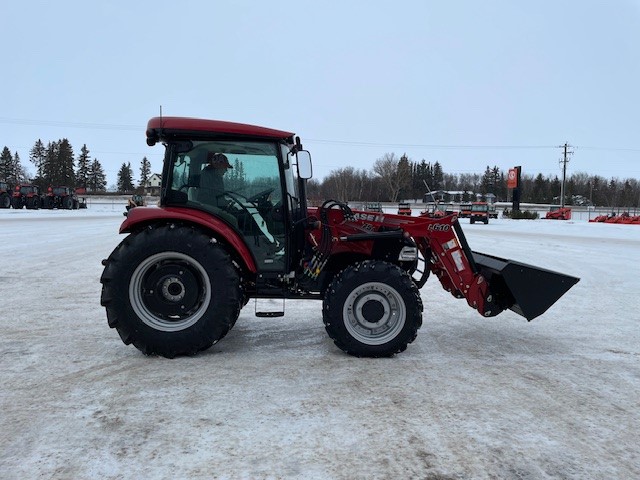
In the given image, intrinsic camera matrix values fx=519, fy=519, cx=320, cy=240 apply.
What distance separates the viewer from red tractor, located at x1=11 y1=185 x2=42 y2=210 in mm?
46062

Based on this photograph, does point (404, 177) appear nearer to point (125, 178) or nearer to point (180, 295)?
point (125, 178)

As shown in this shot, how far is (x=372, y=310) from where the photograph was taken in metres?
4.91

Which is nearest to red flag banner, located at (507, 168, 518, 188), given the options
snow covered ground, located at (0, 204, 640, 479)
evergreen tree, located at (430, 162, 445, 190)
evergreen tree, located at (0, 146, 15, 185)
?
evergreen tree, located at (430, 162, 445, 190)

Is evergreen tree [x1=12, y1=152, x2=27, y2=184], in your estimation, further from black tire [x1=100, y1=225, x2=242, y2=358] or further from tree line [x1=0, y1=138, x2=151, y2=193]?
black tire [x1=100, y1=225, x2=242, y2=358]

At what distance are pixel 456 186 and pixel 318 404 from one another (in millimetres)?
133487

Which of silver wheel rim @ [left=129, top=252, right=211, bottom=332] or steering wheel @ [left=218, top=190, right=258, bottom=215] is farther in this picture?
steering wheel @ [left=218, top=190, right=258, bottom=215]

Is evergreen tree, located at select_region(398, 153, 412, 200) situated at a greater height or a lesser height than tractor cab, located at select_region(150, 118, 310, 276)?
greater

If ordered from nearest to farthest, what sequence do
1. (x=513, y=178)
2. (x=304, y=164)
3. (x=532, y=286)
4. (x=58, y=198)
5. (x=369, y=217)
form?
(x=304, y=164), (x=532, y=286), (x=369, y=217), (x=58, y=198), (x=513, y=178)

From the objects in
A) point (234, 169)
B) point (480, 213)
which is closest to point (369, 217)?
point (234, 169)

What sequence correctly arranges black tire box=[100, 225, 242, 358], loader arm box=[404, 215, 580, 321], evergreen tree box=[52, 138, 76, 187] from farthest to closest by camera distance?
1. evergreen tree box=[52, 138, 76, 187]
2. loader arm box=[404, 215, 580, 321]
3. black tire box=[100, 225, 242, 358]

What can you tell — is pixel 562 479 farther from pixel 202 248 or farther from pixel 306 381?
pixel 202 248

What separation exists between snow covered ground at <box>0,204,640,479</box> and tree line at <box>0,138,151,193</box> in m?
81.8

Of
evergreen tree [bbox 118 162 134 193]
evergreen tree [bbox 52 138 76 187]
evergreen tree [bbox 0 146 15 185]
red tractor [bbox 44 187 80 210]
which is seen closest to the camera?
red tractor [bbox 44 187 80 210]

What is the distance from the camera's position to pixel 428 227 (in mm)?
5352
